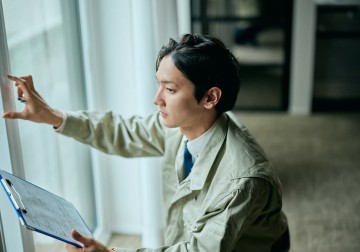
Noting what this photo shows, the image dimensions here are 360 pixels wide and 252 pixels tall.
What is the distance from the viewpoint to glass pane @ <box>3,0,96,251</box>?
1.87 m

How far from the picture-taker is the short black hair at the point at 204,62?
1.53 meters

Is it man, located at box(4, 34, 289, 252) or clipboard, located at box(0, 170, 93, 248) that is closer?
clipboard, located at box(0, 170, 93, 248)

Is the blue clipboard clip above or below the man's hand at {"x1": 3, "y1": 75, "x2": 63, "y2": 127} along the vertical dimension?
below

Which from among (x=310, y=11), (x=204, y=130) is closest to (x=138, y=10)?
(x=204, y=130)

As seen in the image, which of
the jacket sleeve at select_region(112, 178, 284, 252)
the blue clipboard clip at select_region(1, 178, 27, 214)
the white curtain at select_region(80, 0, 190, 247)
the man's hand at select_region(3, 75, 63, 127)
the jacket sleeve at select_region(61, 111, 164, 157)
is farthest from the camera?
the white curtain at select_region(80, 0, 190, 247)

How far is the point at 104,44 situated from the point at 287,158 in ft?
5.81

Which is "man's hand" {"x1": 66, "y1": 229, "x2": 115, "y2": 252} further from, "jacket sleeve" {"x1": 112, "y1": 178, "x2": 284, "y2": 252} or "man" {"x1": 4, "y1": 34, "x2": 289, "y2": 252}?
"jacket sleeve" {"x1": 112, "y1": 178, "x2": 284, "y2": 252}

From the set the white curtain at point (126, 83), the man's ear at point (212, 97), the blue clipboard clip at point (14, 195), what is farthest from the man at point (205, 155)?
the white curtain at point (126, 83)

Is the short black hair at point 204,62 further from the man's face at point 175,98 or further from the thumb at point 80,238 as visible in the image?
the thumb at point 80,238

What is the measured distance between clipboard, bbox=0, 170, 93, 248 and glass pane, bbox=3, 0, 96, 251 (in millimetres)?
405

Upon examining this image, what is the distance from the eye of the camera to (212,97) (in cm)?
158

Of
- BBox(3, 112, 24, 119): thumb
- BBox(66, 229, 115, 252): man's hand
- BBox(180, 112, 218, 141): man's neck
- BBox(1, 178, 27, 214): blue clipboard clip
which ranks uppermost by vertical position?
BBox(3, 112, 24, 119): thumb

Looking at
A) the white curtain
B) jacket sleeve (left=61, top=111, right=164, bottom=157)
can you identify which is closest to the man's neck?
jacket sleeve (left=61, top=111, right=164, bottom=157)

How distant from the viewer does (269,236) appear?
1.67 m
